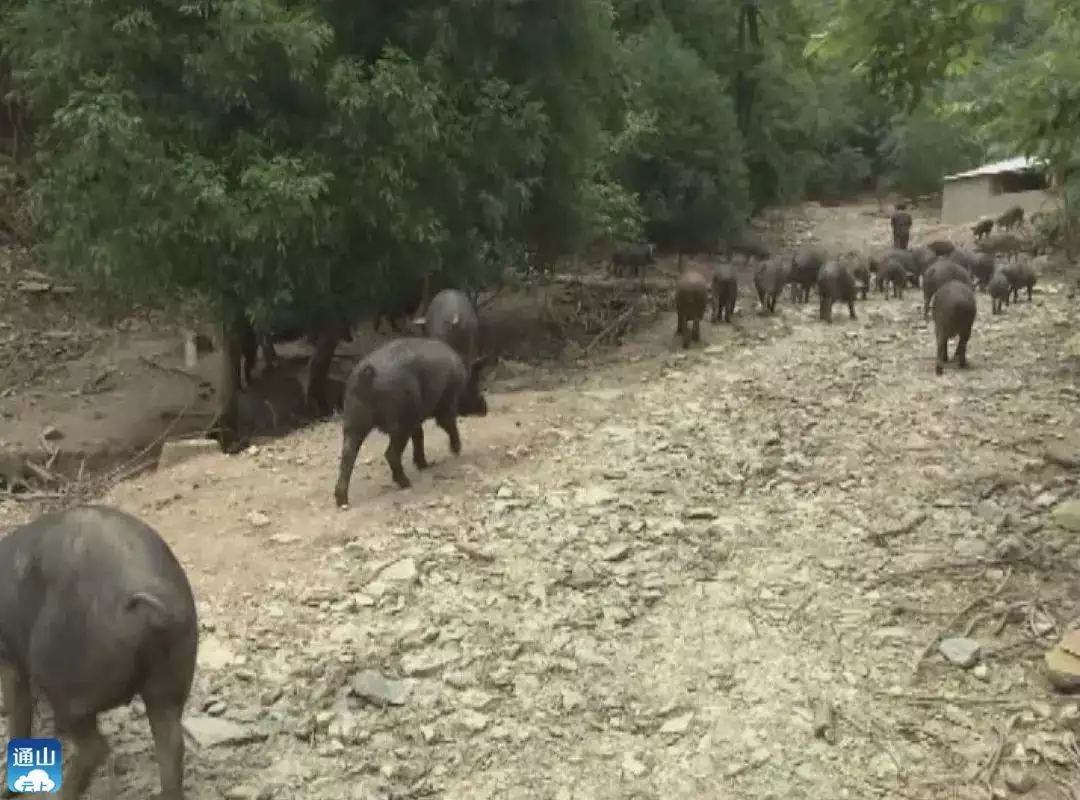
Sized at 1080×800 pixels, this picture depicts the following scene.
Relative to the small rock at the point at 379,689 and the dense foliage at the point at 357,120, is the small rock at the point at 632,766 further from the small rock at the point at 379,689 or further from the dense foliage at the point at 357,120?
the dense foliage at the point at 357,120

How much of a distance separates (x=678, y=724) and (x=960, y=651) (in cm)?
162

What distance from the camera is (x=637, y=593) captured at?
6609 millimetres

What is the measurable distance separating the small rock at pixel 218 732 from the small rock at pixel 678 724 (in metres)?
1.85

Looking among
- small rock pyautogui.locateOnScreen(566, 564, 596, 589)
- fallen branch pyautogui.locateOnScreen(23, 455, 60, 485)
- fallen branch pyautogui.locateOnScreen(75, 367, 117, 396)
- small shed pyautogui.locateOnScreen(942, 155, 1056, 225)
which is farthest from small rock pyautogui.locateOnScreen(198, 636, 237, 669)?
small shed pyautogui.locateOnScreen(942, 155, 1056, 225)

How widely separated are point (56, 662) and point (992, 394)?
8.87 m

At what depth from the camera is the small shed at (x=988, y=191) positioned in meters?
29.7

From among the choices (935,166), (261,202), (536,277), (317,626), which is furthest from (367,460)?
(935,166)

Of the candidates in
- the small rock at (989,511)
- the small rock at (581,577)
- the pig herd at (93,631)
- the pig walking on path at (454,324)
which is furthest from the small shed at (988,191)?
the pig herd at (93,631)

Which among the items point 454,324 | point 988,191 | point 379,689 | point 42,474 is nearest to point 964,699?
point 379,689

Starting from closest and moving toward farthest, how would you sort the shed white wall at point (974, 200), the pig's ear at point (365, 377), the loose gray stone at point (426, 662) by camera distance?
the loose gray stone at point (426, 662) → the pig's ear at point (365, 377) → the shed white wall at point (974, 200)

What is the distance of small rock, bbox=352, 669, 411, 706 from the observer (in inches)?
216

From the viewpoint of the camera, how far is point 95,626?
4008mm

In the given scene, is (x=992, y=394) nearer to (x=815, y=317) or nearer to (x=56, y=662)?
(x=815, y=317)

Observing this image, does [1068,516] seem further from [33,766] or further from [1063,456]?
[33,766]
